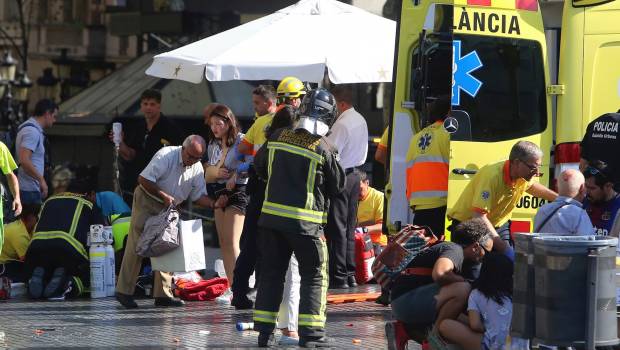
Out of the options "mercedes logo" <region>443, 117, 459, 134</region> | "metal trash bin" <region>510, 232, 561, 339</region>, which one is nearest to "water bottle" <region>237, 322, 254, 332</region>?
"mercedes logo" <region>443, 117, 459, 134</region>

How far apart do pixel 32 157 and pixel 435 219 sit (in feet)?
15.7

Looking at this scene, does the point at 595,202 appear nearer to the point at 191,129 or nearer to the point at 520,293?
the point at 520,293

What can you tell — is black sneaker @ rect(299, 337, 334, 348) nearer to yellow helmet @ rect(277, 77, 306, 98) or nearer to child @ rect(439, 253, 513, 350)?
child @ rect(439, 253, 513, 350)

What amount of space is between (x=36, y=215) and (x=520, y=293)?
22.4 ft

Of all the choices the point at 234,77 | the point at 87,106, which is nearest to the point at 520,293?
the point at 234,77

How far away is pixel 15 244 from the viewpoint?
12.4m

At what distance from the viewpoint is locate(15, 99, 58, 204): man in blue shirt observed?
1292 centimetres

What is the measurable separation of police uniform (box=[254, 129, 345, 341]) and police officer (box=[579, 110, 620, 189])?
5.39 ft

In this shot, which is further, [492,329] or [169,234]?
[169,234]

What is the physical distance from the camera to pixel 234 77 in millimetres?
12070

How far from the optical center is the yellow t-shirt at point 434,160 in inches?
388

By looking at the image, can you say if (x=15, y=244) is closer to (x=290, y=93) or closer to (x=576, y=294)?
(x=290, y=93)

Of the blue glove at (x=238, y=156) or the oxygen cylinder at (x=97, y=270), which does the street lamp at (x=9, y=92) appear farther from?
the blue glove at (x=238, y=156)

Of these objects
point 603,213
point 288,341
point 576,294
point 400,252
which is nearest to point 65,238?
point 288,341
